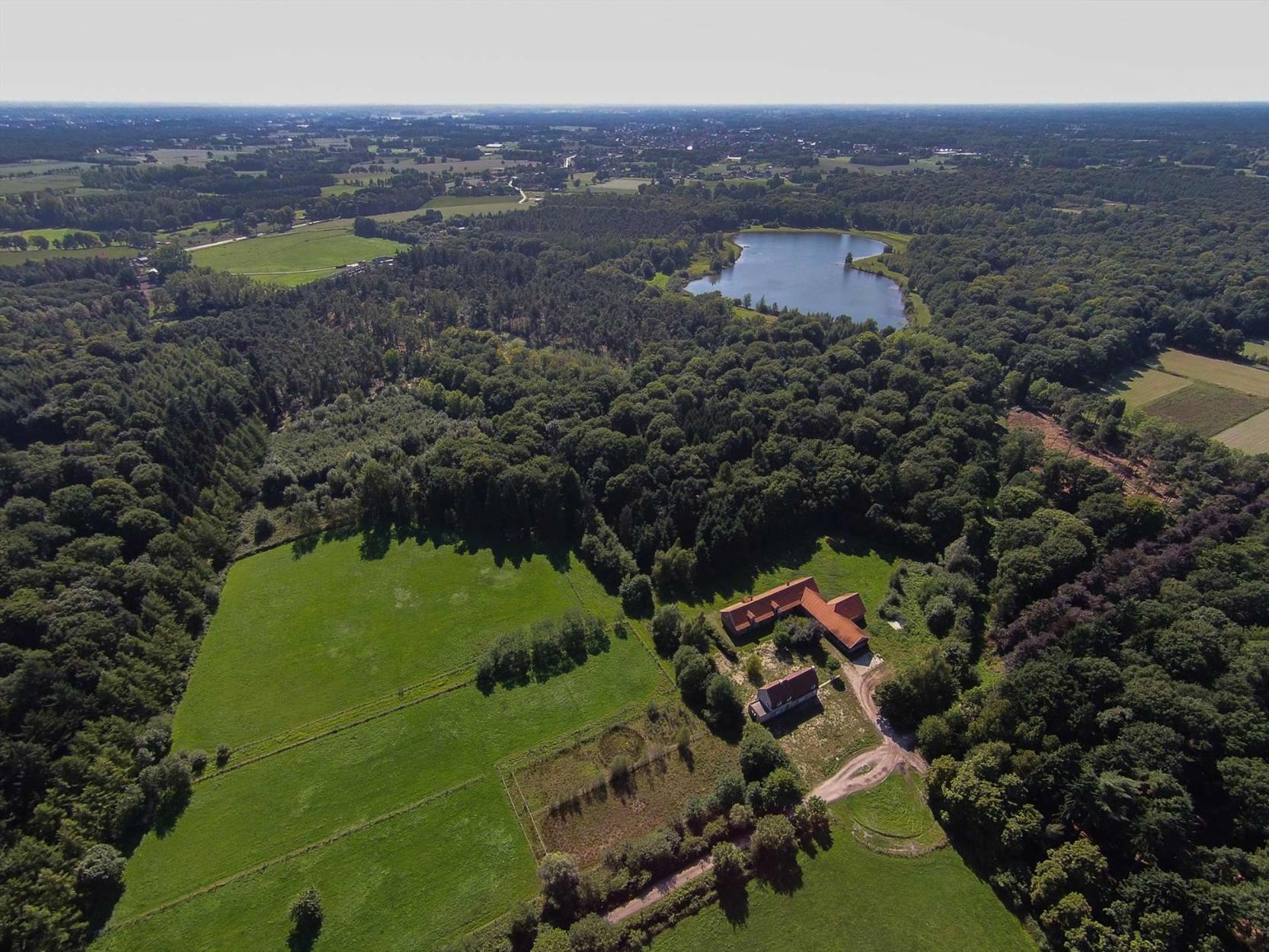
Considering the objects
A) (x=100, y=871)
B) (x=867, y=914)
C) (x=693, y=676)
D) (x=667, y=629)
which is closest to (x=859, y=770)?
(x=867, y=914)

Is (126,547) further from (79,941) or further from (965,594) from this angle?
(965,594)

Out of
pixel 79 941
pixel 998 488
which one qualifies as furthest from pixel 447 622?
pixel 998 488

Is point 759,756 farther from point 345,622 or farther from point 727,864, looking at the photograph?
point 345,622

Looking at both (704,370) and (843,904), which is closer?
(843,904)

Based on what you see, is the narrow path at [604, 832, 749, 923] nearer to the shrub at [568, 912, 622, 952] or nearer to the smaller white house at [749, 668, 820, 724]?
the shrub at [568, 912, 622, 952]

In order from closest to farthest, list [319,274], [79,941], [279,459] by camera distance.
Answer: [79,941], [279,459], [319,274]

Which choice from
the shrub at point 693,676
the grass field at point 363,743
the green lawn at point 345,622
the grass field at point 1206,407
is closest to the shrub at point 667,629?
the grass field at point 363,743
